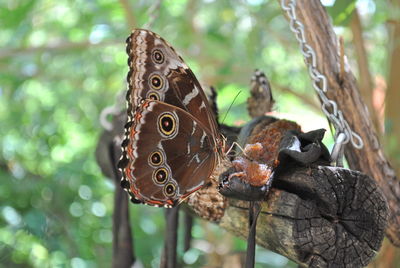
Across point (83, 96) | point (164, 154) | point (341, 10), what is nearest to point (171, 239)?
point (164, 154)

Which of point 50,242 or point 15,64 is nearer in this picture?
point 50,242

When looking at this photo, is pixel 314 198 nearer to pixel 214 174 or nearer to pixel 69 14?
pixel 214 174

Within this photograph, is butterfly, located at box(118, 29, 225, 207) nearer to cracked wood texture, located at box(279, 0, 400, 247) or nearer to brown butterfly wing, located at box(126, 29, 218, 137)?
brown butterfly wing, located at box(126, 29, 218, 137)

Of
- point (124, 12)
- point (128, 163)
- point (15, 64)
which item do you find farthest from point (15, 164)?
→ point (128, 163)

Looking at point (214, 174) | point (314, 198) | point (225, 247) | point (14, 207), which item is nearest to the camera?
point (314, 198)

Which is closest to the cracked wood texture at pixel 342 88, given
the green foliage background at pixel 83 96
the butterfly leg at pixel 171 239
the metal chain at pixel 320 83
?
the metal chain at pixel 320 83

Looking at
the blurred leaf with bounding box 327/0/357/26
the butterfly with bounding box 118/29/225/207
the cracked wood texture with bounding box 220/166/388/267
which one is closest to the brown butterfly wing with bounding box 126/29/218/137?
the butterfly with bounding box 118/29/225/207
